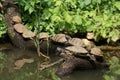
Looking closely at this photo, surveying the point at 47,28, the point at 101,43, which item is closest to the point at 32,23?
the point at 47,28

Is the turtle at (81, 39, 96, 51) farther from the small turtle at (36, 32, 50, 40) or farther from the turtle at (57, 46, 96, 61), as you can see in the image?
the small turtle at (36, 32, 50, 40)

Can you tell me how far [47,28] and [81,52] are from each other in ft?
4.26

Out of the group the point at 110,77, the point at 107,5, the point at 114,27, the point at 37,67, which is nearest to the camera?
the point at 110,77

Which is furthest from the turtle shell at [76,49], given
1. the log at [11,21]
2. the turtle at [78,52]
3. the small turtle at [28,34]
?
the log at [11,21]

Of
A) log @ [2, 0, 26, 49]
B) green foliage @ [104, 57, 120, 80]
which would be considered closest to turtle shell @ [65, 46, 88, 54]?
green foliage @ [104, 57, 120, 80]

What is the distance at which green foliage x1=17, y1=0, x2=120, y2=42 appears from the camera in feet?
22.5

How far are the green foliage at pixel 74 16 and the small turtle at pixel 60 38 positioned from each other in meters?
0.26

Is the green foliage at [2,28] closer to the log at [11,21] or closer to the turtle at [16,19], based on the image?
the log at [11,21]

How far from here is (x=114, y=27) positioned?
6867 mm

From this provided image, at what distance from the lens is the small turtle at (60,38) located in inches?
261

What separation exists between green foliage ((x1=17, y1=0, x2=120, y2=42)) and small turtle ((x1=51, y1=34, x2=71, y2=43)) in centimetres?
26

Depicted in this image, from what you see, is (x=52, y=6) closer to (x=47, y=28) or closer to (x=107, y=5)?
(x=47, y=28)

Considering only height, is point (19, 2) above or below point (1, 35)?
above

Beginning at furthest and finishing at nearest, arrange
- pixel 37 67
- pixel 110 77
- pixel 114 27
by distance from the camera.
A: pixel 114 27 < pixel 37 67 < pixel 110 77
